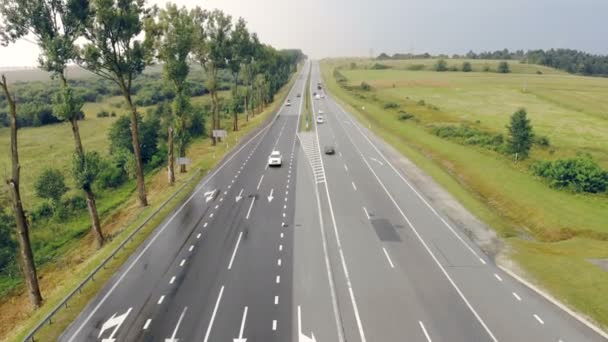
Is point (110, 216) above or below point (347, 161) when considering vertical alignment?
below

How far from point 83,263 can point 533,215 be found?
35252 millimetres

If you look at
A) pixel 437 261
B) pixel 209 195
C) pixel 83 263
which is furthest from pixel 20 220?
pixel 437 261

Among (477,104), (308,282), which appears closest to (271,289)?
(308,282)

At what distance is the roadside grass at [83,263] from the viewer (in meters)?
20.4

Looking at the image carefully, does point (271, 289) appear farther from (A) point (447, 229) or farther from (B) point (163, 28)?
(B) point (163, 28)

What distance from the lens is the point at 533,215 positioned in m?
32.8

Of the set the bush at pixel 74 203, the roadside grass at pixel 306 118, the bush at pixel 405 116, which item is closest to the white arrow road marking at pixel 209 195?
the bush at pixel 74 203

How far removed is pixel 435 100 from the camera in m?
112

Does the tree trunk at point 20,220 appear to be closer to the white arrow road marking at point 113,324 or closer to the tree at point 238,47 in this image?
the white arrow road marking at point 113,324

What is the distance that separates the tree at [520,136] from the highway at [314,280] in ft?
61.2

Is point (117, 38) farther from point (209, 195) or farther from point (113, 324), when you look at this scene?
point (113, 324)

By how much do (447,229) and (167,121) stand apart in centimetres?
5061

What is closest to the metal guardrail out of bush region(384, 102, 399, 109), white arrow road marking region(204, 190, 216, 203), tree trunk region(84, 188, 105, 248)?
white arrow road marking region(204, 190, 216, 203)

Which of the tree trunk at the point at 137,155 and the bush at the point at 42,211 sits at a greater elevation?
the tree trunk at the point at 137,155
